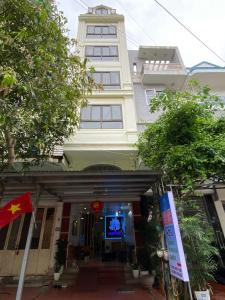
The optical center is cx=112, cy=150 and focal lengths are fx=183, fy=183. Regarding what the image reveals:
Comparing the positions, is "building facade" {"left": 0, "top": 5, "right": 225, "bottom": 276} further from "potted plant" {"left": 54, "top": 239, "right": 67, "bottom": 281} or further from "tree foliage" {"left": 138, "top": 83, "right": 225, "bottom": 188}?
"tree foliage" {"left": 138, "top": 83, "right": 225, "bottom": 188}

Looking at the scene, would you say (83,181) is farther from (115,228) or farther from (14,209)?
(115,228)

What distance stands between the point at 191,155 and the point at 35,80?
4254 mm

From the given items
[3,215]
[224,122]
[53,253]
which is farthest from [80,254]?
[224,122]

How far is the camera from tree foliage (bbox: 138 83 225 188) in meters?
4.79

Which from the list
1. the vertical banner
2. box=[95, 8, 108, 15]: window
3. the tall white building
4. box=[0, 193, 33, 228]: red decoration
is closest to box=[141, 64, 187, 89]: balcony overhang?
the tall white building

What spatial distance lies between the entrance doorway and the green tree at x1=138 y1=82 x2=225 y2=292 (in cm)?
363

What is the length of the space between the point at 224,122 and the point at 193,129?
3.29ft

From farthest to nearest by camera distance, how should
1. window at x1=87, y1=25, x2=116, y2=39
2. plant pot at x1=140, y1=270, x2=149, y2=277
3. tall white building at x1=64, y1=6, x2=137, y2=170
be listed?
1. window at x1=87, y1=25, x2=116, y2=39
2. tall white building at x1=64, y1=6, x2=137, y2=170
3. plant pot at x1=140, y1=270, x2=149, y2=277

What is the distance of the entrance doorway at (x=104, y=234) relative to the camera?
8.63 metres

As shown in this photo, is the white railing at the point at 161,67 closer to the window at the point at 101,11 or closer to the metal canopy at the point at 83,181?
the window at the point at 101,11

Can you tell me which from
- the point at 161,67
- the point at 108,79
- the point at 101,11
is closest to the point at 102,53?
the point at 108,79

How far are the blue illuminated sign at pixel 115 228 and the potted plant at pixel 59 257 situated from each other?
3461 mm

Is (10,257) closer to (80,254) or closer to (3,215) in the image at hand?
(80,254)

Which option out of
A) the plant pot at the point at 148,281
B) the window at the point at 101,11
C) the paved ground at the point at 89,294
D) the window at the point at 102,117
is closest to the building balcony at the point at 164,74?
the window at the point at 102,117
